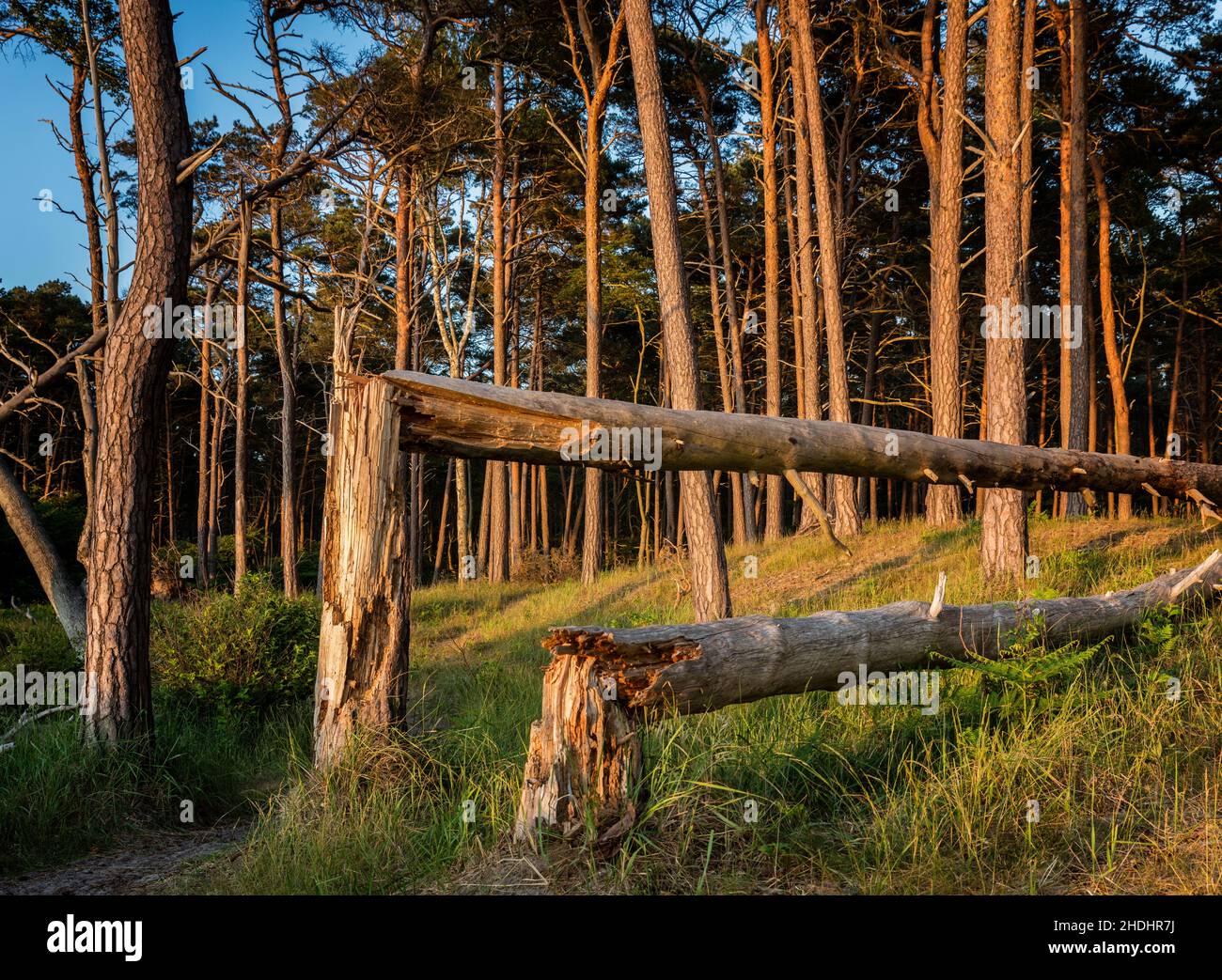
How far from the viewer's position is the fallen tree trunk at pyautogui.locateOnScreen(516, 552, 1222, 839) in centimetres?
370

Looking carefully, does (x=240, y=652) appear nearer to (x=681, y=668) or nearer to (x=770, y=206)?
(x=681, y=668)

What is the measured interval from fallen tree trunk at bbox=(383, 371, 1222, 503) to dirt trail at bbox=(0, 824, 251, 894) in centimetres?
267

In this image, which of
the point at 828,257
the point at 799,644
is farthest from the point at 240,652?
the point at 828,257

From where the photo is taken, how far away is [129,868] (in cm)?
452

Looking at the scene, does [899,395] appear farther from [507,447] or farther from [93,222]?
[507,447]

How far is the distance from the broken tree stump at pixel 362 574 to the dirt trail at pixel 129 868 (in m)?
0.96

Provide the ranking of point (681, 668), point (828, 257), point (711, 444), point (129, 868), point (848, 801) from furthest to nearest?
point (828, 257) < point (711, 444) < point (129, 868) < point (848, 801) < point (681, 668)

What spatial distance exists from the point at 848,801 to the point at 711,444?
261 cm

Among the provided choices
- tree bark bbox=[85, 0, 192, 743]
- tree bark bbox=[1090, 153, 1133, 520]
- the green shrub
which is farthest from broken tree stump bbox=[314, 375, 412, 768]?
tree bark bbox=[1090, 153, 1133, 520]
